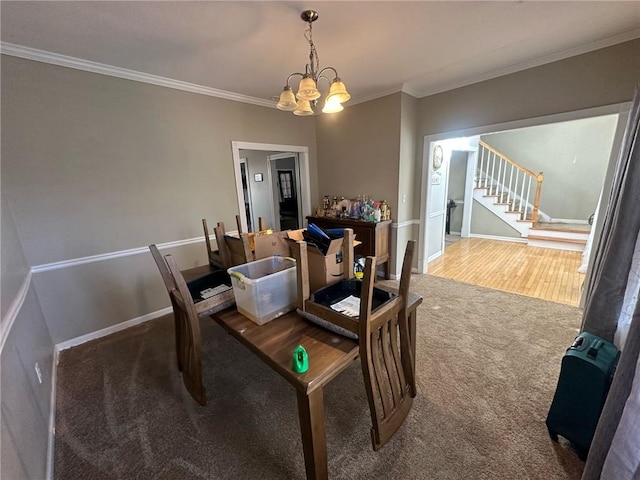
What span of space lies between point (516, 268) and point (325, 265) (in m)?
3.95

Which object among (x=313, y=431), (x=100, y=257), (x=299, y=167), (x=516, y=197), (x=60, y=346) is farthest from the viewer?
(x=516, y=197)

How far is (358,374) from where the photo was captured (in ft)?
6.23

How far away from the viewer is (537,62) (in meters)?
2.56

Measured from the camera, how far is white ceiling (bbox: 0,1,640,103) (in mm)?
1666

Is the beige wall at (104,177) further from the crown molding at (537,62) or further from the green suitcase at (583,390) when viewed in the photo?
the green suitcase at (583,390)

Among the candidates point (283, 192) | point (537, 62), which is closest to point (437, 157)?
point (537, 62)

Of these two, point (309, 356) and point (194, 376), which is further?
point (194, 376)

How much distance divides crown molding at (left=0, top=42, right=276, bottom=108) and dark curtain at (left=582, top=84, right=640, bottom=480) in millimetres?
3594

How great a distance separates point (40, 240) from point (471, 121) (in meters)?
4.56

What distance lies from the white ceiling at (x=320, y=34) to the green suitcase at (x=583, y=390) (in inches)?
86.2

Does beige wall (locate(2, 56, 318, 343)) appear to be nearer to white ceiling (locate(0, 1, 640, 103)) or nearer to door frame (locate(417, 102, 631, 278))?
white ceiling (locate(0, 1, 640, 103))

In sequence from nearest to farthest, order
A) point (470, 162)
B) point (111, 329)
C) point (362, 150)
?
1. point (111, 329)
2. point (362, 150)
3. point (470, 162)

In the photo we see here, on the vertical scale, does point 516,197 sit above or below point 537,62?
below

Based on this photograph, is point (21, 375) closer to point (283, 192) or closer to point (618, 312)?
point (618, 312)
